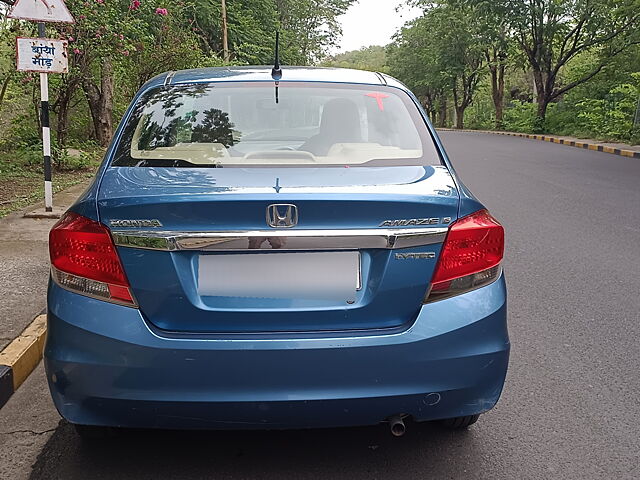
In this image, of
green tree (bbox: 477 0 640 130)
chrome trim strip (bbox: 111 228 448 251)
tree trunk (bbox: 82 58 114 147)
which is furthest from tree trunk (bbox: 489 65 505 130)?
chrome trim strip (bbox: 111 228 448 251)

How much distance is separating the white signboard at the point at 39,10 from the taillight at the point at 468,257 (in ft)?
20.2

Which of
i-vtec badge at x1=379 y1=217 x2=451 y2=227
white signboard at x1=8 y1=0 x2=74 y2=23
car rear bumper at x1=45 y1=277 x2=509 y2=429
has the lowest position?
car rear bumper at x1=45 y1=277 x2=509 y2=429

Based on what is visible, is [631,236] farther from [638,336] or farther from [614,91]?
[614,91]

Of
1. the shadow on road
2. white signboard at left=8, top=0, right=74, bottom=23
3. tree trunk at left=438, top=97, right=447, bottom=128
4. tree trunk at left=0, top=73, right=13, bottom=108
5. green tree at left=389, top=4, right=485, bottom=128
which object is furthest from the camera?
tree trunk at left=438, top=97, right=447, bottom=128

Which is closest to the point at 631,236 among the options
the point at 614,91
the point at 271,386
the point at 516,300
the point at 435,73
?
the point at 516,300

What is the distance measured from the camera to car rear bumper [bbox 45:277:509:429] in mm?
2436

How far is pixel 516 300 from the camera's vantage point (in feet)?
17.5

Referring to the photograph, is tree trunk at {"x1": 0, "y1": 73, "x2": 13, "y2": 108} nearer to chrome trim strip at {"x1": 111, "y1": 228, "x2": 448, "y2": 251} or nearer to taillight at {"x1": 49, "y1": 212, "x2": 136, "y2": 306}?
taillight at {"x1": 49, "y1": 212, "x2": 136, "y2": 306}

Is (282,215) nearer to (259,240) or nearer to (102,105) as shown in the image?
(259,240)

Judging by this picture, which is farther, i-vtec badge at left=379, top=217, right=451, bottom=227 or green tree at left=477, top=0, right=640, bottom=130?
green tree at left=477, top=0, right=640, bottom=130

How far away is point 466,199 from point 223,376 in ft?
3.55

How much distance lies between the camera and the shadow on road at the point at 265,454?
9.33ft

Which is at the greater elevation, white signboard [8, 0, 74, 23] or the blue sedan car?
white signboard [8, 0, 74, 23]

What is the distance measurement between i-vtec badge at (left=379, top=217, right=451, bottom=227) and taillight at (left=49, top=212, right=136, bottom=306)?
91cm
